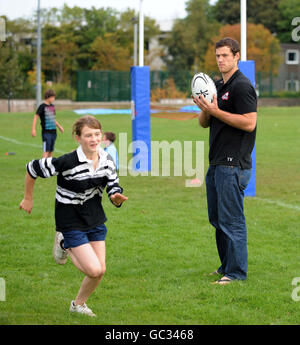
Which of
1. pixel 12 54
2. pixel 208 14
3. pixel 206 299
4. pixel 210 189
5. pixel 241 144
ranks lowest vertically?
pixel 206 299

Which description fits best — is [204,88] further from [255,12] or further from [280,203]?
[255,12]

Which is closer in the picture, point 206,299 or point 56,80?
point 206,299

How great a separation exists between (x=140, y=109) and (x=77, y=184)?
31.6 feet

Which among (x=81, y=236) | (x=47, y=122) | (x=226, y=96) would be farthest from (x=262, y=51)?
(x=81, y=236)

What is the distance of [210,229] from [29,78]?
54278 mm

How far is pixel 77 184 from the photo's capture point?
5.64 m

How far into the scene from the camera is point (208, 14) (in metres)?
83.5

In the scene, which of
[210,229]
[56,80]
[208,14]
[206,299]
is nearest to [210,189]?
[206,299]

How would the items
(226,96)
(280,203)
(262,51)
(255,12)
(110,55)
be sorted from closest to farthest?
(226,96) < (280,203) < (262,51) < (110,55) < (255,12)

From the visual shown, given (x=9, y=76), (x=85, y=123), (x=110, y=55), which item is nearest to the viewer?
(x=85, y=123)

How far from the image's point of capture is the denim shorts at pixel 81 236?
563 cm

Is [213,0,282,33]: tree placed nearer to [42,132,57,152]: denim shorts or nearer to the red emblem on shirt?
[42,132,57,152]: denim shorts

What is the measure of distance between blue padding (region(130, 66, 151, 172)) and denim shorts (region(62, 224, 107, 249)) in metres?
9.34

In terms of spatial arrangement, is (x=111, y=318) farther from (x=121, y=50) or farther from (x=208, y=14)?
(x=208, y=14)
